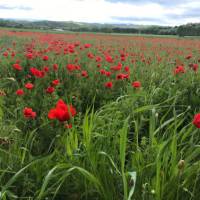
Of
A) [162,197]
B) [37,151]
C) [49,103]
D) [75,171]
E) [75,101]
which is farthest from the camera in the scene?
[75,101]

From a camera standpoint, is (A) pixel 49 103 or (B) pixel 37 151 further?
(A) pixel 49 103

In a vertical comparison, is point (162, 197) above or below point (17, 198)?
above

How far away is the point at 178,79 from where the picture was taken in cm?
383

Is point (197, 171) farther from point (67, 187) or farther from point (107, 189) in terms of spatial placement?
point (67, 187)

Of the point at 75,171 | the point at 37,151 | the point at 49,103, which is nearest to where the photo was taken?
the point at 75,171

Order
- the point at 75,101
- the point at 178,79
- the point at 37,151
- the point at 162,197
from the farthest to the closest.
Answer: the point at 178,79
the point at 75,101
the point at 37,151
the point at 162,197

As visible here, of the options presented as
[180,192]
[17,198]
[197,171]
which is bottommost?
[17,198]

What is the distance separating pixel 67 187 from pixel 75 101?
1733 millimetres

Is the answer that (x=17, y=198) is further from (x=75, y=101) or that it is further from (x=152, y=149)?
(x=75, y=101)

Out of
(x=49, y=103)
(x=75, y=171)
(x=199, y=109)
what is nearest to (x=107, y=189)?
(x=75, y=171)

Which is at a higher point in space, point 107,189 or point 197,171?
point 197,171

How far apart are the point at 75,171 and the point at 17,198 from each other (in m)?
0.36

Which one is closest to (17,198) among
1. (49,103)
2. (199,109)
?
(49,103)

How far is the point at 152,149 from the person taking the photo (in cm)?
189
